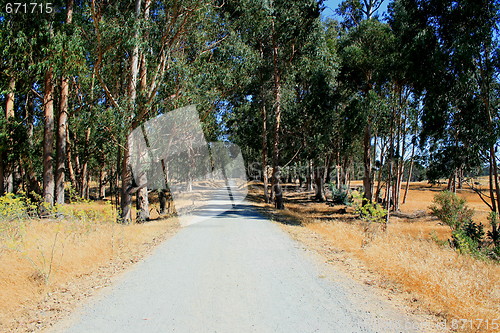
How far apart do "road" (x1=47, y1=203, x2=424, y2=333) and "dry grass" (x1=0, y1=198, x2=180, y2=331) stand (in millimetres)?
925

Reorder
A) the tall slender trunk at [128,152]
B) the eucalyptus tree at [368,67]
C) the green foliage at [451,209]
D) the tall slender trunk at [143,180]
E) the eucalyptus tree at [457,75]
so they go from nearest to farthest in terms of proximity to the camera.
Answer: the eucalyptus tree at [457,75] < the tall slender trunk at [128,152] < the tall slender trunk at [143,180] < the green foliage at [451,209] < the eucalyptus tree at [368,67]

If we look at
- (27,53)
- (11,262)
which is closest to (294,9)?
(27,53)

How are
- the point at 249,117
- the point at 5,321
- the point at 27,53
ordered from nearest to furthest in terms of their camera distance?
the point at 5,321 < the point at 27,53 < the point at 249,117

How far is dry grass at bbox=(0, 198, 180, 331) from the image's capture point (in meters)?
5.22

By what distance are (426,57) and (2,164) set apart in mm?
21044

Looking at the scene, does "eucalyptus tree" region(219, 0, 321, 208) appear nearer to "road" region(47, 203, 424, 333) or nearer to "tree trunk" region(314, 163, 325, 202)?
"tree trunk" region(314, 163, 325, 202)

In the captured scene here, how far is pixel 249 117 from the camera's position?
1063 inches

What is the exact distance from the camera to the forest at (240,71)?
13727 mm

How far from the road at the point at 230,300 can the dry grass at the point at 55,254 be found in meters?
0.93

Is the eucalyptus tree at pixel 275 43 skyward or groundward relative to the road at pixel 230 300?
skyward

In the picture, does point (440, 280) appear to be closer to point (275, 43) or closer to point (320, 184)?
point (275, 43)

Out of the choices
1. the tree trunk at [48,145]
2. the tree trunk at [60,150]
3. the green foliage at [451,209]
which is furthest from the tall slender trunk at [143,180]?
the green foliage at [451,209]

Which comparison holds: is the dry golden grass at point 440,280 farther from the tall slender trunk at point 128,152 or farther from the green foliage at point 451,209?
the green foliage at point 451,209

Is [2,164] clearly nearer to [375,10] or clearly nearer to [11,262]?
[11,262]
